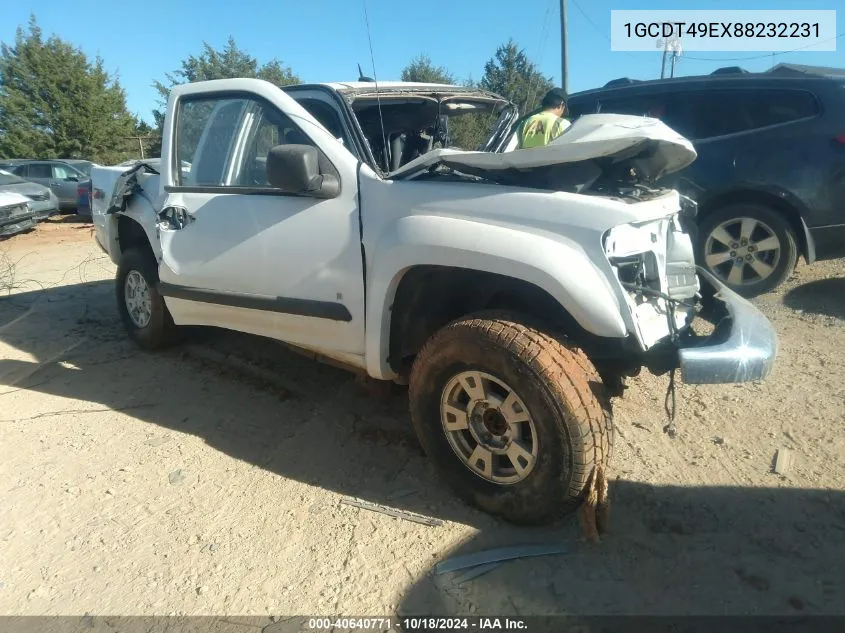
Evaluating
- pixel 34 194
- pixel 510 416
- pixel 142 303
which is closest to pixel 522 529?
pixel 510 416

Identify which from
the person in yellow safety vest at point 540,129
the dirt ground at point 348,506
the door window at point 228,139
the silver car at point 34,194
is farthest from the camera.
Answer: the silver car at point 34,194

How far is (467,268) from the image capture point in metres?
2.54

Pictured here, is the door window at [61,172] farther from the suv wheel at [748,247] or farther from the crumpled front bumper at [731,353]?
the crumpled front bumper at [731,353]

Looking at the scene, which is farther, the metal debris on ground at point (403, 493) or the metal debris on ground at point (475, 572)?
the metal debris on ground at point (403, 493)

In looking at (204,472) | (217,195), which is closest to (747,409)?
(204,472)

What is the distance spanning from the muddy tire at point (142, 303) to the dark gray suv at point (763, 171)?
416cm

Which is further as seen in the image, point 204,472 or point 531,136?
point 531,136

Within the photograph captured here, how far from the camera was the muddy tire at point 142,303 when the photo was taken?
15.1 feet

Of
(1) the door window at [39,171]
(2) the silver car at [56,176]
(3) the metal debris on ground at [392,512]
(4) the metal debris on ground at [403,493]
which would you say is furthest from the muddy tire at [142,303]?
(1) the door window at [39,171]

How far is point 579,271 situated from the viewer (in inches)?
90.5

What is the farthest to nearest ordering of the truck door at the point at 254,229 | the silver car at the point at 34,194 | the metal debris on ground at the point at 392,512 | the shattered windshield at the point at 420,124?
1. the silver car at the point at 34,194
2. the shattered windshield at the point at 420,124
3. the truck door at the point at 254,229
4. the metal debris on ground at the point at 392,512

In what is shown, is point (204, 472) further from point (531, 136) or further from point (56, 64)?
point (56, 64)

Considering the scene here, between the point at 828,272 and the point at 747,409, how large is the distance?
3.17 meters

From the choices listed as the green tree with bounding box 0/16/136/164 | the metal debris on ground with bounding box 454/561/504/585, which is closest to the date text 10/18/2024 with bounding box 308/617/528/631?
the metal debris on ground with bounding box 454/561/504/585
